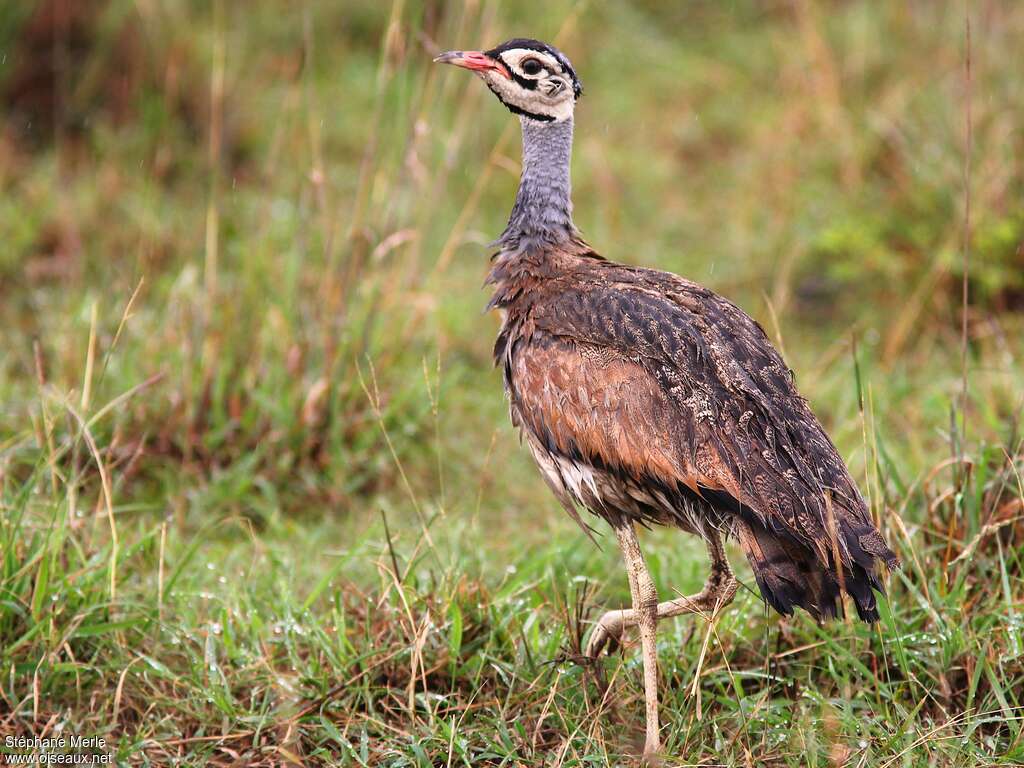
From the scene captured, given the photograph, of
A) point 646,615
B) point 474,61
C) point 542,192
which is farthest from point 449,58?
point 646,615

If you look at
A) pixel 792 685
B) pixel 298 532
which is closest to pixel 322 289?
pixel 298 532

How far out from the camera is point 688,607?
344 cm

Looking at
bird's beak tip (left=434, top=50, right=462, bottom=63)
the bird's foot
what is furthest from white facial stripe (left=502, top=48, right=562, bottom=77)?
the bird's foot

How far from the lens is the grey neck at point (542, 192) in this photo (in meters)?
3.78

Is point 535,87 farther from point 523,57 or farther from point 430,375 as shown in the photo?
point 430,375

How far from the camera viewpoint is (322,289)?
4.89m

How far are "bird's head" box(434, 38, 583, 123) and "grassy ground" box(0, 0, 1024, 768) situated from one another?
0.68 metres

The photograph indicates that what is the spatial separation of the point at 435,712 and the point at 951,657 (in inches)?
53.9

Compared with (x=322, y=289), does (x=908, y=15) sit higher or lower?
higher

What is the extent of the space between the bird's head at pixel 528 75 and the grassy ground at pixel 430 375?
68 centimetres

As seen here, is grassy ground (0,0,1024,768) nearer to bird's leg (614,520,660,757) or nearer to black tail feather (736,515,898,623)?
bird's leg (614,520,660,757)

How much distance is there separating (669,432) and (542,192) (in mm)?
999

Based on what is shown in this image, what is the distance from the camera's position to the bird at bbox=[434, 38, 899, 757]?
3.03 metres

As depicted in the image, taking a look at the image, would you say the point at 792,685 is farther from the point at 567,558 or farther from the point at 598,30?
the point at 598,30
